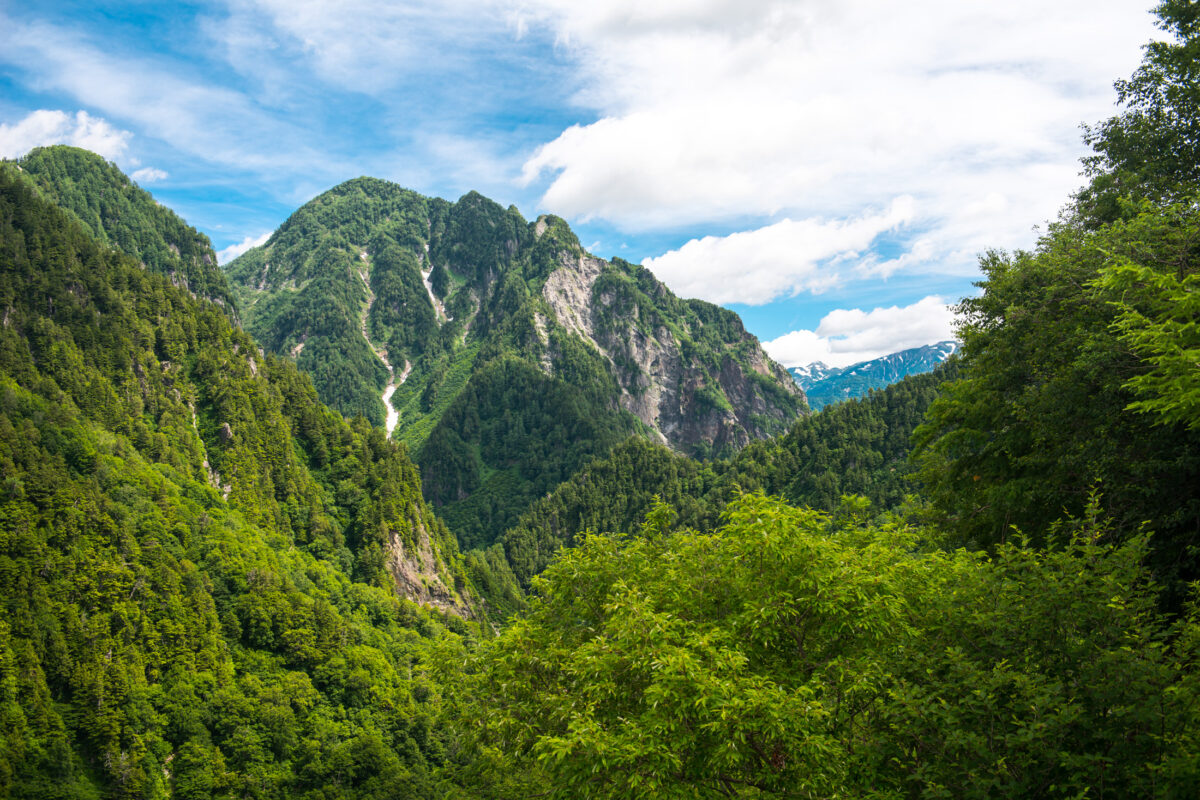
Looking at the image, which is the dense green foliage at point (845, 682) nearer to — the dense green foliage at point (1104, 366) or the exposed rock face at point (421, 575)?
the dense green foliage at point (1104, 366)

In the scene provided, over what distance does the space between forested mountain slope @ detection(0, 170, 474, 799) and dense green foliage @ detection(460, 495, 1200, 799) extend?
2531 inches

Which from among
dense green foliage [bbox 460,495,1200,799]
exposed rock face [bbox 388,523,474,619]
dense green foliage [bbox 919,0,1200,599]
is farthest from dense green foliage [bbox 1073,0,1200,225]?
exposed rock face [bbox 388,523,474,619]

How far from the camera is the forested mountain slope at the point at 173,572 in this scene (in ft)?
277

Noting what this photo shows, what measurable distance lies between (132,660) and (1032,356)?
117 m

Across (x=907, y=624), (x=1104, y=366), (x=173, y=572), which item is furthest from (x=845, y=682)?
(x=173, y=572)

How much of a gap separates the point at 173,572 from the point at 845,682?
4738 inches

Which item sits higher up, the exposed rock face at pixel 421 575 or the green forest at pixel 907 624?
the green forest at pixel 907 624

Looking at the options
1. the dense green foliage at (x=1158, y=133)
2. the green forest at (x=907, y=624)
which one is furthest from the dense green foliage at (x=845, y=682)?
the dense green foliage at (x=1158, y=133)

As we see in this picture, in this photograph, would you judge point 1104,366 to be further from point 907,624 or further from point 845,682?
point 845,682

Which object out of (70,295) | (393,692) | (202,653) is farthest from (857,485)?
(70,295)

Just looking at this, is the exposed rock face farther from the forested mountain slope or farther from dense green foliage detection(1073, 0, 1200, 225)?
dense green foliage detection(1073, 0, 1200, 225)

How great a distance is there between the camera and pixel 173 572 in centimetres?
10281

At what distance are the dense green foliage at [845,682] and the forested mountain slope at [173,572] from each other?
64.3 m

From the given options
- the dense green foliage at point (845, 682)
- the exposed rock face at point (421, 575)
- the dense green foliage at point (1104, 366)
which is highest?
the dense green foliage at point (1104, 366)
